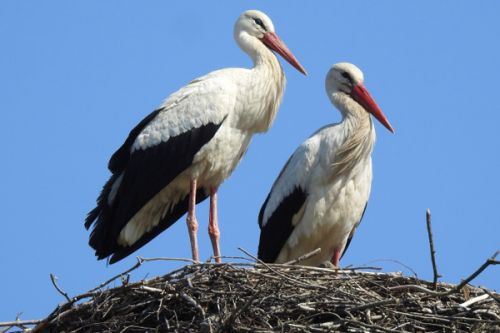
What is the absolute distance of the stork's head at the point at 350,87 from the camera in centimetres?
1015

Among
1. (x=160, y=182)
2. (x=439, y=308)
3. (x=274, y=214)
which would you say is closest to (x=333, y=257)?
(x=274, y=214)

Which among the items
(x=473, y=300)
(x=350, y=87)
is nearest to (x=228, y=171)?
(x=350, y=87)

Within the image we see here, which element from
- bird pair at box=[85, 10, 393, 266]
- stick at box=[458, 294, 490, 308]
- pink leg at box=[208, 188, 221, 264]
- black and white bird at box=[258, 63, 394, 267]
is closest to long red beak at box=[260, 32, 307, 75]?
bird pair at box=[85, 10, 393, 266]

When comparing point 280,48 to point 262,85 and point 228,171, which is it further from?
point 228,171

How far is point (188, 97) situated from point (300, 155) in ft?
3.07

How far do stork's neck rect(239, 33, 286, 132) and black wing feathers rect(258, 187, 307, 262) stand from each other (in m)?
0.69

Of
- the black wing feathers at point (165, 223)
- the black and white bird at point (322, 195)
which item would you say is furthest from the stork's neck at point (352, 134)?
the black wing feathers at point (165, 223)

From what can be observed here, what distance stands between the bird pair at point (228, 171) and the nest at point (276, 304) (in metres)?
1.53

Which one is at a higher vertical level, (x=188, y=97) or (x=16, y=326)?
(x=188, y=97)

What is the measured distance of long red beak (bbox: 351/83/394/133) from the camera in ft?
33.3

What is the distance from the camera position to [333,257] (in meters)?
9.82

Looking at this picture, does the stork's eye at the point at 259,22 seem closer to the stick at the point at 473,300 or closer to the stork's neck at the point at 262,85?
the stork's neck at the point at 262,85

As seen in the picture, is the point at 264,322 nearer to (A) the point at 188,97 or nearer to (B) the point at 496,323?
(B) the point at 496,323

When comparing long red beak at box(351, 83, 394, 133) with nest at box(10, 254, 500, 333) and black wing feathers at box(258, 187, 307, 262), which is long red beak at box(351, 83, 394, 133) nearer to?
black wing feathers at box(258, 187, 307, 262)
